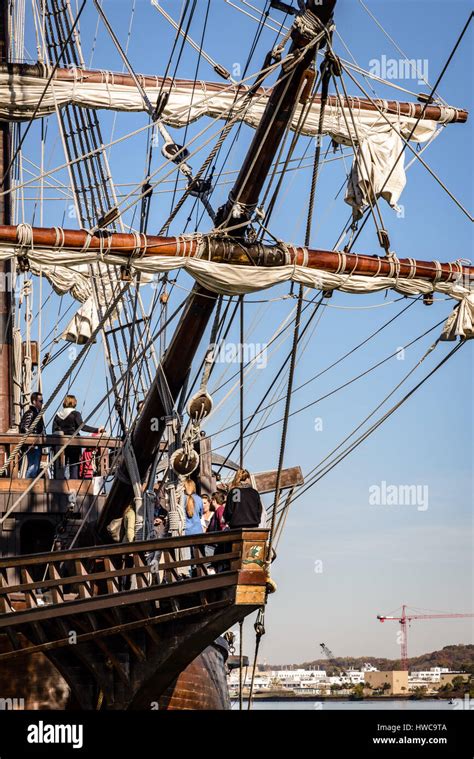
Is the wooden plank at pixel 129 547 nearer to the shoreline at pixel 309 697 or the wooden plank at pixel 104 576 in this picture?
the wooden plank at pixel 104 576

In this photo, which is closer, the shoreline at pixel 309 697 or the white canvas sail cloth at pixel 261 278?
the white canvas sail cloth at pixel 261 278

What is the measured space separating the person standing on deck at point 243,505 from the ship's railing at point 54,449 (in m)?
3.49

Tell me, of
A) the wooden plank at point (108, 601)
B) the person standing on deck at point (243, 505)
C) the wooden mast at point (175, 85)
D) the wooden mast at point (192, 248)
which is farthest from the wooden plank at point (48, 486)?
the wooden mast at point (175, 85)

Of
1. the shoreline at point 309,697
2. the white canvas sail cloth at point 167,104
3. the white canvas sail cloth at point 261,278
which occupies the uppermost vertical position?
the white canvas sail cloth at point 167,104

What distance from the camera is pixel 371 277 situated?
1642 cm

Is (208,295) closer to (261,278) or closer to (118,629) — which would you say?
(261,278)

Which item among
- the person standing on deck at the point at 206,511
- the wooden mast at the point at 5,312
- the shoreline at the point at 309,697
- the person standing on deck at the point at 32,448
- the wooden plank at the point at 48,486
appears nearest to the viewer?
the person standing on deck at the point at 206,511

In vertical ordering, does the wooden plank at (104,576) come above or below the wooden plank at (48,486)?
below

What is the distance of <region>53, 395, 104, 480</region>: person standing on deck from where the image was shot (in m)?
17.3

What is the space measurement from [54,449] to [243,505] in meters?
4.52

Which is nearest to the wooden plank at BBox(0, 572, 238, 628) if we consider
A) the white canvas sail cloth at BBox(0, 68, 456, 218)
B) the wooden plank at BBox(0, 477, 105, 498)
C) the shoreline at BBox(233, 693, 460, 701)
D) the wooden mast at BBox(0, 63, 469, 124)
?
the wooden plank at BBox(0, 477, 105, 498)

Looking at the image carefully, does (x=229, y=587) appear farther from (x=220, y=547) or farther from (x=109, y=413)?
(x=109, y=413)

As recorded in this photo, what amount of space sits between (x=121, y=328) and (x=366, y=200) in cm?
345

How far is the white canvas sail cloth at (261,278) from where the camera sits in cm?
1521
